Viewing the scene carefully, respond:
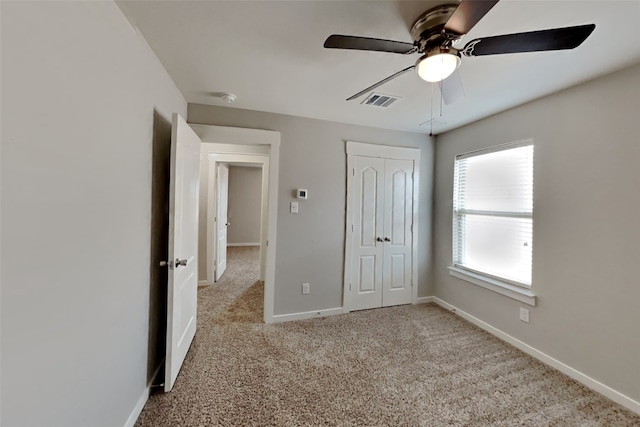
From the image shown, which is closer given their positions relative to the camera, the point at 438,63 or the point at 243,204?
the point at 438,63

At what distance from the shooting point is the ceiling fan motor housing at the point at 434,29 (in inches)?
48.5

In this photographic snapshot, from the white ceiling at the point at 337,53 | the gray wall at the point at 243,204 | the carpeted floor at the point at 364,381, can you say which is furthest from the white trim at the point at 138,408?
the gray wall at the point at 243,204

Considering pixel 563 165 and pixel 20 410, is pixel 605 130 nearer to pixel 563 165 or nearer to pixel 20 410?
pixel 563 165

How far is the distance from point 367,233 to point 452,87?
1.90 metres

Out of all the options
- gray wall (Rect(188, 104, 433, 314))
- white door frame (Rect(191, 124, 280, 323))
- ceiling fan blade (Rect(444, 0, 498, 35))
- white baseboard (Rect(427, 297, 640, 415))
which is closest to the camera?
ceiling fan blade (Rect(444, 0, 498, 35))

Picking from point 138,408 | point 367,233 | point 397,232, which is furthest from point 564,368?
point 138,408

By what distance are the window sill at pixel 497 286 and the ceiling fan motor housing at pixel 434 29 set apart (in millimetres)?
2287

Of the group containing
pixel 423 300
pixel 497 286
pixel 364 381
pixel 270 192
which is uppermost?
pixel 270 192

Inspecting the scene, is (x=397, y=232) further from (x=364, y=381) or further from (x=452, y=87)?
(x=452, y=87)

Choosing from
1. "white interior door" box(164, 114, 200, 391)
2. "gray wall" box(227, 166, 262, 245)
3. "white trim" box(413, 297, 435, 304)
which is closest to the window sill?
"white trim" box(413, 297, 435, 304)

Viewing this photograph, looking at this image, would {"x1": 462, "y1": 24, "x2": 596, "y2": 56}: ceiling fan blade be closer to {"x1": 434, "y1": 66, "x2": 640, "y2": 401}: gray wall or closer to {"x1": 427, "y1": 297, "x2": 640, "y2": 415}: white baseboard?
{"x1": 434, "y1": 66, "x2": 640, "y2": 401}: gray wall

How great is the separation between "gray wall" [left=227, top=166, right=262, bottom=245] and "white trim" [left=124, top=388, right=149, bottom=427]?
5864 mm

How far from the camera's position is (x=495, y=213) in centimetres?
268

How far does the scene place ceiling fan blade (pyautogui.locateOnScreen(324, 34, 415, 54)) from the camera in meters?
1.14
